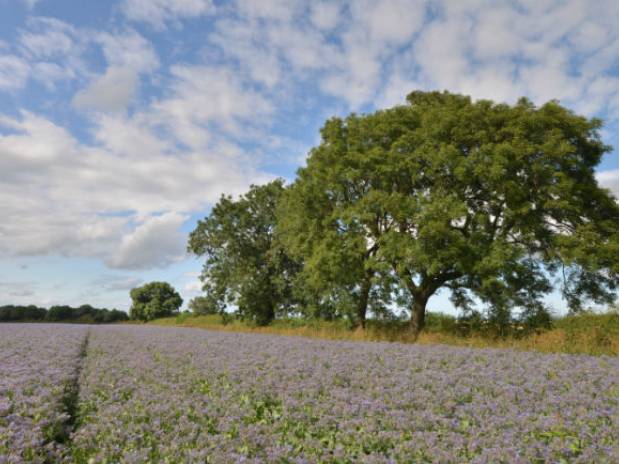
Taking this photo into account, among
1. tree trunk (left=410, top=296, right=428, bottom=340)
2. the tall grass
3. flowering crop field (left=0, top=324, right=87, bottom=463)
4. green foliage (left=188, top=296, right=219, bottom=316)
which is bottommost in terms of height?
flowering crop field (left=0, top=324, right=87, bottom=463)

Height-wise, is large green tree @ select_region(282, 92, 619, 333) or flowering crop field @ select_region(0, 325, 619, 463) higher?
large green tree @ select_region(282, 92, 619, 333)

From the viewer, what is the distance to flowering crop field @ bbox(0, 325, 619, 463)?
4305mm

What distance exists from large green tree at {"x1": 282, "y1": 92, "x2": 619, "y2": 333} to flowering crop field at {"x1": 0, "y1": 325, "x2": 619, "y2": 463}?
28.9ft

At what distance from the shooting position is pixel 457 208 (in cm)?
1658

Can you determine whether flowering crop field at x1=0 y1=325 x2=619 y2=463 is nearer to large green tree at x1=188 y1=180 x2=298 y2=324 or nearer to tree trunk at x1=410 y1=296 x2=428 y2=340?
tree trunk at x1=410 y1=296 x2=428 y2=340

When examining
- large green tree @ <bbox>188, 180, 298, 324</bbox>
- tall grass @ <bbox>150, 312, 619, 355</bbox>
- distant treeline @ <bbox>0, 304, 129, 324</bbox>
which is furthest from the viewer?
distant treeline @ <bbox>0, 304, 129, 324</bbox>

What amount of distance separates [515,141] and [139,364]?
16.5 m

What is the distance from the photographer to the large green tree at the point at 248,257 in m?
32.7

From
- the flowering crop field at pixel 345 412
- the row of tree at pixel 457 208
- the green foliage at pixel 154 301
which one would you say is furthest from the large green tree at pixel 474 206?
the green foliage at pixel 154 301

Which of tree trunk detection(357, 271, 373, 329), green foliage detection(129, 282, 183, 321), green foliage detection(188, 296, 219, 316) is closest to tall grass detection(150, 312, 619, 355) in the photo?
tree trunk detection(357, 271, 373, 329)

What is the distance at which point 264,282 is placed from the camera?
3300 centimetres

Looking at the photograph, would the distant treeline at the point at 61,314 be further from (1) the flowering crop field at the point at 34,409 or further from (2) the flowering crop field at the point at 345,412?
(2) the flowering crop field at the point at 345,412

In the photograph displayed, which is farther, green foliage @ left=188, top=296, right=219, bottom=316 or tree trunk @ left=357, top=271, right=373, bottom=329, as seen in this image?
green foliage @ left=188, top=296, right=219, bottom=316

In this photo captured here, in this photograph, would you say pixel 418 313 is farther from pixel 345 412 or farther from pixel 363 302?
pixel 345 412
